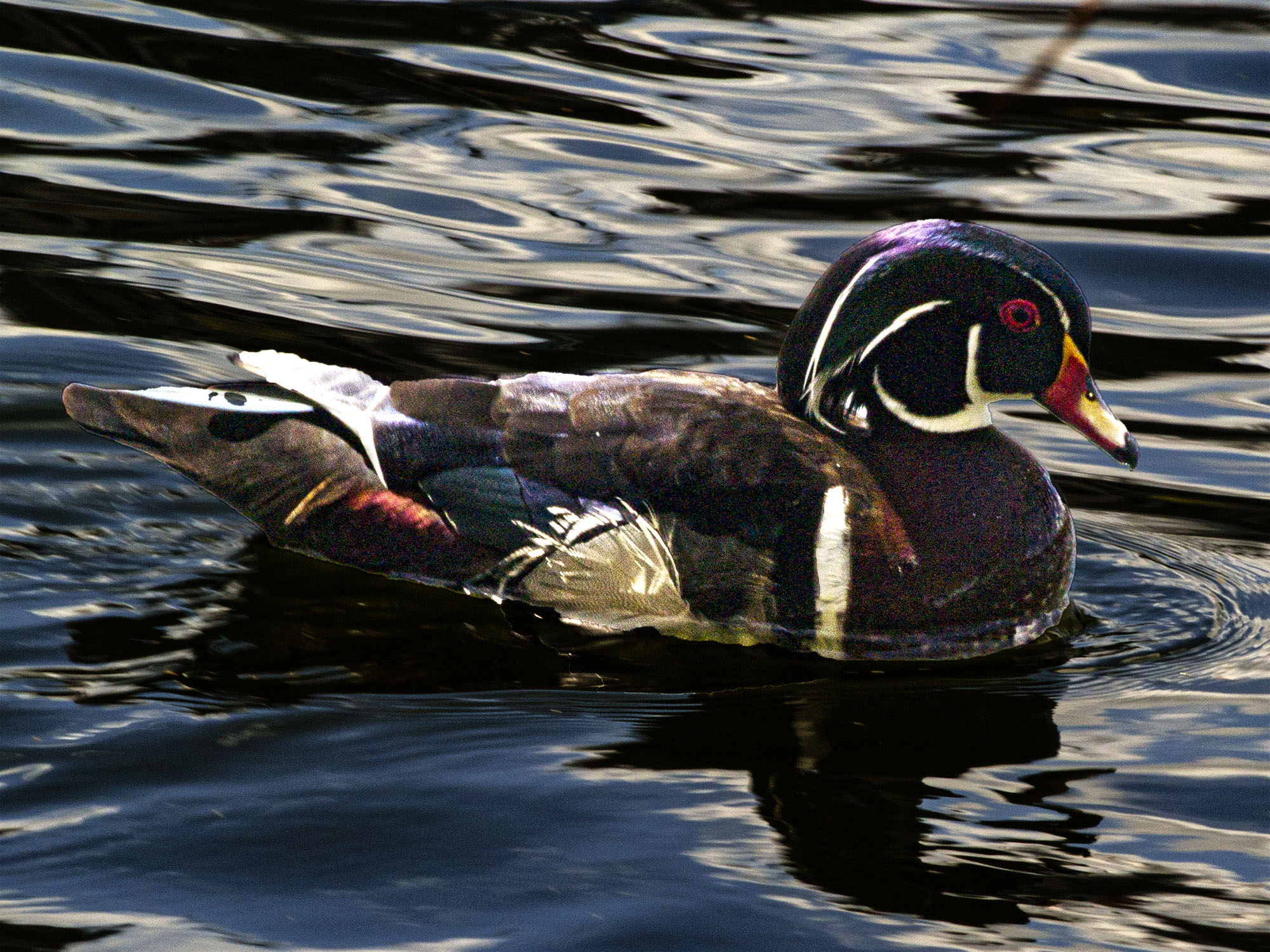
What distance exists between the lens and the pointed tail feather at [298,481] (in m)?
5.87

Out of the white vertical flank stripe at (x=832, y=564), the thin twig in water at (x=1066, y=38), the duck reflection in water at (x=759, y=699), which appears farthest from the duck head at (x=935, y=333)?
the thin twig in water at (x=1066, y=38)

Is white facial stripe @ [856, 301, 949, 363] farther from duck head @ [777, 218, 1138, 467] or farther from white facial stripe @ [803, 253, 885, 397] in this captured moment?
white facial stripe @ [803, 253, 885, 397]

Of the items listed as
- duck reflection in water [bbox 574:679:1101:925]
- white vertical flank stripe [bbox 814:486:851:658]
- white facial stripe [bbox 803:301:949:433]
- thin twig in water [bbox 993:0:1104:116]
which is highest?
thin twig in water [bbox 993:0:1104:116]

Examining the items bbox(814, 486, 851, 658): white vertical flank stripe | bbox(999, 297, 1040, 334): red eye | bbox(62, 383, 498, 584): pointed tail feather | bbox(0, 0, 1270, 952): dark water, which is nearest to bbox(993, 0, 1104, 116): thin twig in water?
bbox(0, 0, 1270, 952): dark water

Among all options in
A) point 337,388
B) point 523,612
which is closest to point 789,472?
point 523,612

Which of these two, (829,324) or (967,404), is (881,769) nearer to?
(967,404)

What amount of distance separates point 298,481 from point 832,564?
165 centimetres

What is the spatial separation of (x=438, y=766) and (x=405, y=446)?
A: 4.01 feet

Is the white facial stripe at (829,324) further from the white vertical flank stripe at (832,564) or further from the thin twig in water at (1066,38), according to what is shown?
the thin twig in water at (1066,38)

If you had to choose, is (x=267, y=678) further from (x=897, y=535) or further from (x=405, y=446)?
(x=897, y=535)

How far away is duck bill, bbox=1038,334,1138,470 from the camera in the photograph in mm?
5789

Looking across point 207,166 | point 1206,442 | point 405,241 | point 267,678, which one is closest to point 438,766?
point 267,678

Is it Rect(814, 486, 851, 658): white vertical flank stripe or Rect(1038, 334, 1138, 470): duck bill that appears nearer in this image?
Rect(814, 486, 851, 658): white vertical flank stripe

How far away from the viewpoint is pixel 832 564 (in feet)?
18.3
